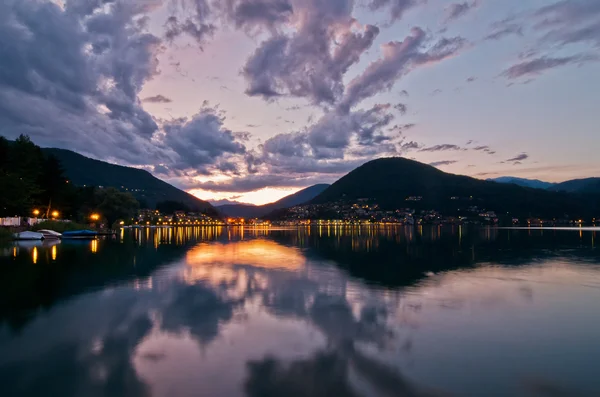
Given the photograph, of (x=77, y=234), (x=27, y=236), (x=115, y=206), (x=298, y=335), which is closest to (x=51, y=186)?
(x=77, y=234)

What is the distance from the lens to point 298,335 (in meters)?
14.3

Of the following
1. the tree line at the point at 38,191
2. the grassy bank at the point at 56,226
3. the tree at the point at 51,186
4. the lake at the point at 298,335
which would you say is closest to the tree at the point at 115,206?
the tree line at the point at 38,191

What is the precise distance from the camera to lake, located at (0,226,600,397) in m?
10.0

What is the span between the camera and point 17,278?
25359 mm

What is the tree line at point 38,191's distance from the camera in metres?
61.6

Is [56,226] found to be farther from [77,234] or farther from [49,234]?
[49,234]

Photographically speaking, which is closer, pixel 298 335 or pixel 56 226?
pixel 298 335

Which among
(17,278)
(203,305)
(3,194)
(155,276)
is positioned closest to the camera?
(203,305)

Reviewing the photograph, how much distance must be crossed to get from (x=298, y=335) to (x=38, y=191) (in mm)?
72343

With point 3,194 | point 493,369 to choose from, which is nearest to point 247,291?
point 493,369

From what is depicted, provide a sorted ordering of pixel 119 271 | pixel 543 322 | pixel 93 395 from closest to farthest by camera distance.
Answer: pixel 93 395 < pixel 543 322 < pixel 119 271

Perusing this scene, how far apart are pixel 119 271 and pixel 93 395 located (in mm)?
23036

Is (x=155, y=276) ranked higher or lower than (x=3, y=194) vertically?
lower

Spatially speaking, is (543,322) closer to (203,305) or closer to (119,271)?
(203,305)
